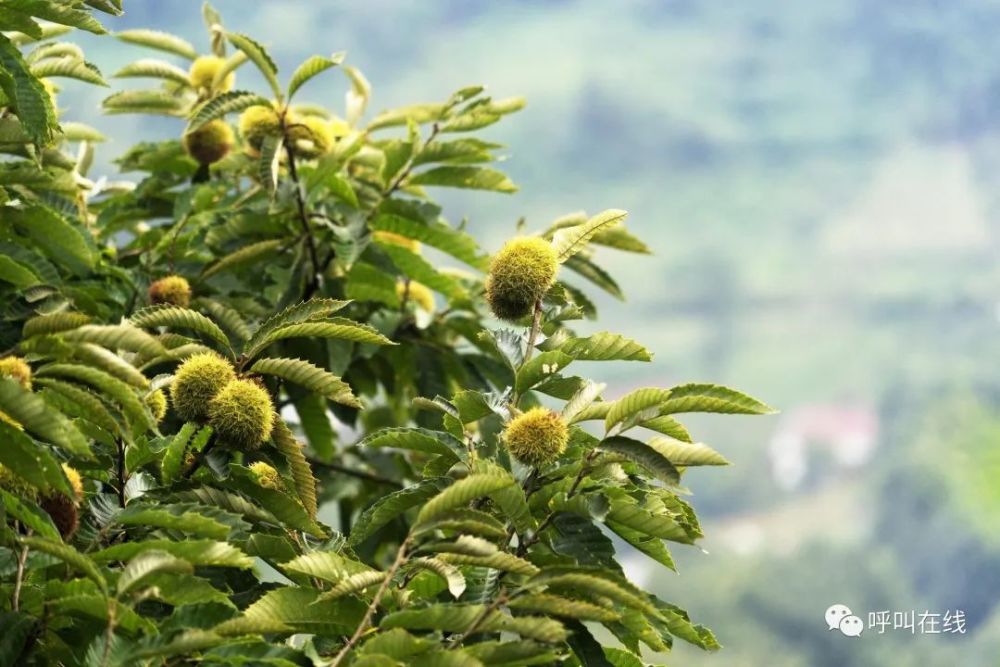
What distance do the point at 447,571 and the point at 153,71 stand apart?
2.77 metres

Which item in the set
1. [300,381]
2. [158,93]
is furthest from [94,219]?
[300,381]

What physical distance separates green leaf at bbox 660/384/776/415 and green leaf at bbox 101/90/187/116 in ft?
8.90

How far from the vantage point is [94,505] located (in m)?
2.63

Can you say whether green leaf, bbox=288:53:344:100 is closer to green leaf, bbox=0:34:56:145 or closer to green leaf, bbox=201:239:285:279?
green leaf, bbox=201:239:285:279

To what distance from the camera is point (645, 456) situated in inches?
96.7

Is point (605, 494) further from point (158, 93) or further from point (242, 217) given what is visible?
point (158, 93)

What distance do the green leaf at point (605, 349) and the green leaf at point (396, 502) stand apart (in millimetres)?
328

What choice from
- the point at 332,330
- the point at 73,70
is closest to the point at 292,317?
the point at 332,330

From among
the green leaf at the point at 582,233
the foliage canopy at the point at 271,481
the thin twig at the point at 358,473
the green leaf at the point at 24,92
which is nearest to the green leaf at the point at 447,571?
the foliage canopy at the point at 271,481

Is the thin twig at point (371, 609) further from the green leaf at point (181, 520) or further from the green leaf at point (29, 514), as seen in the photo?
the green leaf at point (29, 514)

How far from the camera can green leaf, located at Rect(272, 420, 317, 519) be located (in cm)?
271

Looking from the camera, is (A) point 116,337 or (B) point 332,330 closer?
(A) point 116,337

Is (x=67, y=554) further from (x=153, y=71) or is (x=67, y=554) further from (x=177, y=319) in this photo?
(x=153, y=71)

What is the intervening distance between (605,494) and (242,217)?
80.2 inches
